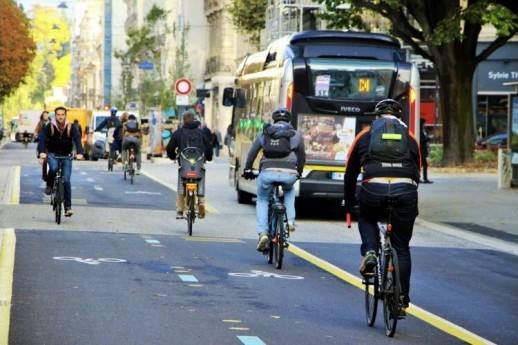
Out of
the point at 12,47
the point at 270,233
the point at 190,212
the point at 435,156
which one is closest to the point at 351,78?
the point at 190,212

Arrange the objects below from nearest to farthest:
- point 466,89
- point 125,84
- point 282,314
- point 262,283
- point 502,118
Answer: point 282,314
point 262,283
point 466,89
point 502,118
point 125,84

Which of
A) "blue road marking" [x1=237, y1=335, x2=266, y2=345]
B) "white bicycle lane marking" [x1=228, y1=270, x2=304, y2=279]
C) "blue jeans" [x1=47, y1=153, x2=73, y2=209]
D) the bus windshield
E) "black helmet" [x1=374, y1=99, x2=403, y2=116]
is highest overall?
the bus windshield

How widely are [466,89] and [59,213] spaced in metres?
23.5

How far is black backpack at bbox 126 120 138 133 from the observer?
37.0 meters

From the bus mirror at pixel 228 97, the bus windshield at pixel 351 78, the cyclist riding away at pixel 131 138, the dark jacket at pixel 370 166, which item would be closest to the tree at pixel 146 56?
the cyclist riding away at pixel 131 138

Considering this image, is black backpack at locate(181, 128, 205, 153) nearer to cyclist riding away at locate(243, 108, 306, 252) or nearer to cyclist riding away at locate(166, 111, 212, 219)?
cyclist riding away at locate(166, 111, 212, 219)

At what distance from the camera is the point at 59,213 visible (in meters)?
21.3

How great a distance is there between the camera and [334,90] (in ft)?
80.6

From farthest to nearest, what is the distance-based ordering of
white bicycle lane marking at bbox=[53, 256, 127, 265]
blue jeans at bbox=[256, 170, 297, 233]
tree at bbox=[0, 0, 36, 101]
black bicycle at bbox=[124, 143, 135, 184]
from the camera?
tree at bbox=[0, 0, 36, 101]
black bicycle at bbox=[124, 143, 135, 184]
blue jeans at bbox=[256, 170, 297, 233]
white bicycle lane marking at bbox=[53, 256, 127, 265]

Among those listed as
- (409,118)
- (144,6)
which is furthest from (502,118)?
(144,6)

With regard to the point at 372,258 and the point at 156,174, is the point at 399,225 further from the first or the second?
the point at 156,174

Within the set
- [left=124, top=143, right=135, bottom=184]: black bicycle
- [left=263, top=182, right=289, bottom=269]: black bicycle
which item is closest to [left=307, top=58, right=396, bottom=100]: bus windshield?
[left=263, top=182, right=289, bottom=269]: black bicycle

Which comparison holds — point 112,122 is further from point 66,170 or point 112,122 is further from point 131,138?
point 66,170

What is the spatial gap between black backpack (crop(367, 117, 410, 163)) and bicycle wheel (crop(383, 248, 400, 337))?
2.25 feet
